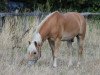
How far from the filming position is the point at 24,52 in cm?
997

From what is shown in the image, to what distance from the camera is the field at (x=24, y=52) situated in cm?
784

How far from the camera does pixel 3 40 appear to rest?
10555 mm

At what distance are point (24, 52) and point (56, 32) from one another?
1330mm

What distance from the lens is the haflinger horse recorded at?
8.41 metres

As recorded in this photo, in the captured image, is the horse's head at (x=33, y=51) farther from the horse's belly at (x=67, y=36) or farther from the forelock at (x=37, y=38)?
the horse's belly at (x=67, y=36)

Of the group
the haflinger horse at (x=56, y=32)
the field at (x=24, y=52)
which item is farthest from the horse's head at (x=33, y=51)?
the field at (x=24, y=52)

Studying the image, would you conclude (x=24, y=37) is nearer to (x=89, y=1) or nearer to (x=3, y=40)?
(x=3, y=40)

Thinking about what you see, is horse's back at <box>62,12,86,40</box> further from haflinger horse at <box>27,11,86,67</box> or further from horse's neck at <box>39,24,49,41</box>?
horse's neck at <box>39,24,49,41</box>

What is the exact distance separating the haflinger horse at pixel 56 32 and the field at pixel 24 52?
29 cm

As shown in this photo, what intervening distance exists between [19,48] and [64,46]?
1609mm

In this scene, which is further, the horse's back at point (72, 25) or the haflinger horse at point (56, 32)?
the horse's back at point (72, 25)

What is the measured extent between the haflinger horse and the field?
0.29 m

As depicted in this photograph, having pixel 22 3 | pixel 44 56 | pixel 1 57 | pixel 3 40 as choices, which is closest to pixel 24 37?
pixel 3 40

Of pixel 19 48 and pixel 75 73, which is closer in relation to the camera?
pixel 75 73
